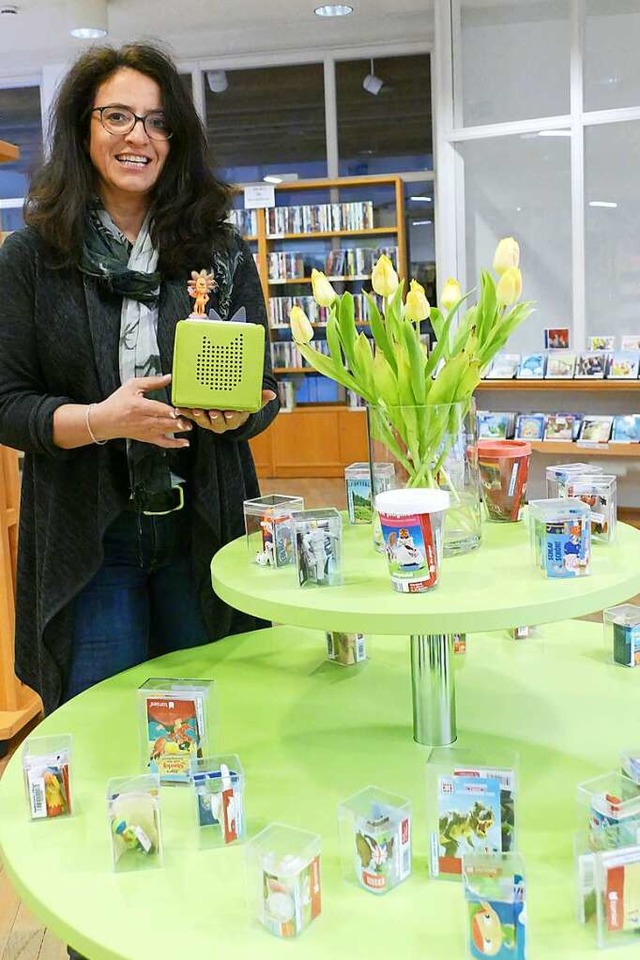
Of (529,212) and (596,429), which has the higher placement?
(529,212)

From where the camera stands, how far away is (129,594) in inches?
63.5

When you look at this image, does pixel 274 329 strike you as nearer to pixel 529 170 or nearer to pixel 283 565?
pixel 529 170

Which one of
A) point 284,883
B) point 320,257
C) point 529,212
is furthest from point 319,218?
point 284,883

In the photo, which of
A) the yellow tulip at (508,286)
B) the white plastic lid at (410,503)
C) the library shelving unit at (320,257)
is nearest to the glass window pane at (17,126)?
the library shelving unit at (320,257)

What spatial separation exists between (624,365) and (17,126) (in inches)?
229

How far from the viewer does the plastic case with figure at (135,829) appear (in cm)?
113

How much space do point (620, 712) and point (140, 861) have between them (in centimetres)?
77

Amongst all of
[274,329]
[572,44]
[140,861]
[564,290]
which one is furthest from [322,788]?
[274,329]

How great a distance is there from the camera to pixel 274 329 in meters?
8.05

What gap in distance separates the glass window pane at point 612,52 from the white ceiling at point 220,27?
1574 mm

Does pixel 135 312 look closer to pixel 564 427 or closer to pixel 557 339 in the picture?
pixel 564 427

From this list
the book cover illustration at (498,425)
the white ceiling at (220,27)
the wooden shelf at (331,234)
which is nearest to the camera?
the book cover illustration at (498,425)

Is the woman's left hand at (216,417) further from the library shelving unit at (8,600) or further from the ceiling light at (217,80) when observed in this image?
the ceiling light at (217,80)

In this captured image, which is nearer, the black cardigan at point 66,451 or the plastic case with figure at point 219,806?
the plastic case with figure at point 219,806
